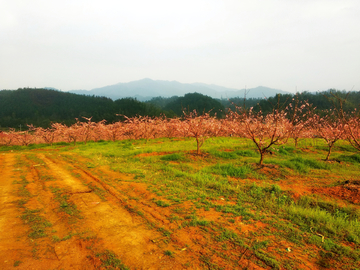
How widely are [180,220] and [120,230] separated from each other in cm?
138

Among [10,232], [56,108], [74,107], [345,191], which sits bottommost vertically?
[345,191]

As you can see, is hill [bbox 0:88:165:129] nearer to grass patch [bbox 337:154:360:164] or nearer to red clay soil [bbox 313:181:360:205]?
grass patch [bbox 337:154:360:164]

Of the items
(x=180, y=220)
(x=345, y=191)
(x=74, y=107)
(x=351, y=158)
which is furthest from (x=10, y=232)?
(x=74, y=107)

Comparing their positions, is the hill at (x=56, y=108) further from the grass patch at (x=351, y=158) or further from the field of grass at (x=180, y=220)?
the field of grass at (x=180, y=220)

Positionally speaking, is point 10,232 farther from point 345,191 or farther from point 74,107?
point 74,107

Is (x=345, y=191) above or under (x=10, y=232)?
under

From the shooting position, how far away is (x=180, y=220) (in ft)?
14.2

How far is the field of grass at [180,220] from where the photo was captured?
314cm

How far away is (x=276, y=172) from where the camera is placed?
8250mm

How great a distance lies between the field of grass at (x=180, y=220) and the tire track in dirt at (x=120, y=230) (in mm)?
21

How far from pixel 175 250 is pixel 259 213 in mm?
2612

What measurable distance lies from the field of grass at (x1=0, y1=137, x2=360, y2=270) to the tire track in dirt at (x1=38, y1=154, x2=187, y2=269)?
0.07 feet

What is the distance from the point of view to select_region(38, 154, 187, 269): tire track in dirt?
10.1ft

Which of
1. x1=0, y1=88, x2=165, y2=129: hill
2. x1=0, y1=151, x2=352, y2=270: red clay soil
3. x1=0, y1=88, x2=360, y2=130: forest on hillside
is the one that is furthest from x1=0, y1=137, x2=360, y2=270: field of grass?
x1=0, y1=88, x2=165, y2=129: hill
